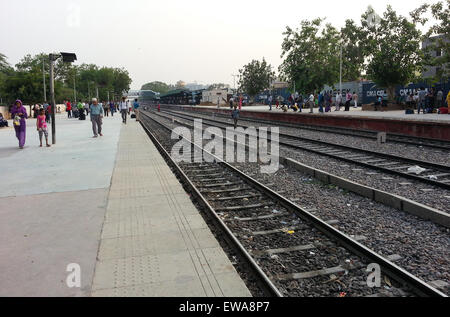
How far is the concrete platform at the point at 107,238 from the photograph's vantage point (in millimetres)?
3496

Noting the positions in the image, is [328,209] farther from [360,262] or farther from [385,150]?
[385,150]

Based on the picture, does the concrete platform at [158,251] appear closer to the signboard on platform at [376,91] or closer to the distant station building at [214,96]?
the signboard on platform at [376,91]

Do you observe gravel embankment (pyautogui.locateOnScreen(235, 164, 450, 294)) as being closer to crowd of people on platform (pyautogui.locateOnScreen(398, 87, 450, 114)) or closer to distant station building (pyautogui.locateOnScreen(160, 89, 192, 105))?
crowd of people on platform (pyautogui.locateOnScreen(398, 87, 450, 114))

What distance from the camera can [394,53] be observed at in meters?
30.7

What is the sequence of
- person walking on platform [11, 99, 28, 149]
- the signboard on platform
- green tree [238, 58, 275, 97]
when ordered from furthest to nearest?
1. green tree [238, 58, 275, 97]
2. the signboard on platform
3. person walking on platform [11, 99, 28, 149]

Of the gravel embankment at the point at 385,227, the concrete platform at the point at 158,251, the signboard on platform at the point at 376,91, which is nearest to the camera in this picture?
the concrete platform at the point at 158,251

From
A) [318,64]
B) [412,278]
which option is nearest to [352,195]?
[412,278]

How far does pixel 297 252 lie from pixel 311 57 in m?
31.3

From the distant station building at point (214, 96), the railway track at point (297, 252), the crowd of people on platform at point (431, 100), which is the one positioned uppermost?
the distant station building at point (214, 96)

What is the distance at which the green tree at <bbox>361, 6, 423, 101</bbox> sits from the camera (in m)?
30.5

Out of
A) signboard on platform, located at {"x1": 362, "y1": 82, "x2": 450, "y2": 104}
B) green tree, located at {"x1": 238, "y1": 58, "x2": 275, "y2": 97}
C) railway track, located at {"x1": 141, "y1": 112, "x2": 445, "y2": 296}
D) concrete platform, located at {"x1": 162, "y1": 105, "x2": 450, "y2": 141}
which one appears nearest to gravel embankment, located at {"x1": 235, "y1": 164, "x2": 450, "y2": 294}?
railway track, located at {"x1": 141, "y1": 112, "x2": 445, "y2": 296}

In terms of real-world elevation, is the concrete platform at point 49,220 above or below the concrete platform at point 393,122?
below

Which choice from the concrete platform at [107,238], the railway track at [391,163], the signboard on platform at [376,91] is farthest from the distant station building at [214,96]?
the concrete platform at [107,238]
